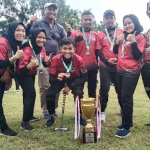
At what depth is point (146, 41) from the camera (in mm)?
4406

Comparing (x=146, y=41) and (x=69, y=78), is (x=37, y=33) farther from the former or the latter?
(x=146, y=41)

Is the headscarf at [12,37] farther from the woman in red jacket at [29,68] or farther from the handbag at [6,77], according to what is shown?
the handbag at [6,77]

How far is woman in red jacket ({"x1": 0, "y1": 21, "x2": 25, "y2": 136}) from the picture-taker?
422 centimetres

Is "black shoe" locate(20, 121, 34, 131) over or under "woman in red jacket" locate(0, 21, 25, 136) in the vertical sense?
under

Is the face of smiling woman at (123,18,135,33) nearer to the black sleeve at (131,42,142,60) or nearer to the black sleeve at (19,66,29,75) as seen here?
the black sleeve at (131,42,142,60)

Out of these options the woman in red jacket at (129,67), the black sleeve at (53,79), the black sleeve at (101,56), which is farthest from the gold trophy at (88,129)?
the black sleeve at (101,56)

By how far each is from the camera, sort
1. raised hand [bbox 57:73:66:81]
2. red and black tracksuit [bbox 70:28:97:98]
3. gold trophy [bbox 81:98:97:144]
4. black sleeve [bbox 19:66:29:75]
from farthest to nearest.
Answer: red and black tracksuit [bbox 70:28:97:98] → raised hand [bbox 57:73:66:81] → black sleeve [bbox 19:66:29:75] → gold trophy [bbox 81:98:97:144]

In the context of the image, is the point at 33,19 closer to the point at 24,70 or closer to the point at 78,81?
the point at 24,70

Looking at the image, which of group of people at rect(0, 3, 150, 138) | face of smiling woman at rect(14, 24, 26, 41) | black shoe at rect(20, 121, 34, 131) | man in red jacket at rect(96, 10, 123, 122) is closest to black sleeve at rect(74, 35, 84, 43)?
group of people at rect(0, 3, 150, 138)

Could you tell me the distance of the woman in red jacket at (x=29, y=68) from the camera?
4.49 metres

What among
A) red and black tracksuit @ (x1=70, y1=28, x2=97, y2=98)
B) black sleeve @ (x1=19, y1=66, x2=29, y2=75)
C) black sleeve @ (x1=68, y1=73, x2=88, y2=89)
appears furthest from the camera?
red and black tracksuit @ (x1=70, y1=28, x2=97, y2=98)

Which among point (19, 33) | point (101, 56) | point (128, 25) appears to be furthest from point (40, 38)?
point (128, 25)

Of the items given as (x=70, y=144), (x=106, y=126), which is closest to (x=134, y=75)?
(x=106, y=126)

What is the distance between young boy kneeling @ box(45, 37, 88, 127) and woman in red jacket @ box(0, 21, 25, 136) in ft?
2.69
